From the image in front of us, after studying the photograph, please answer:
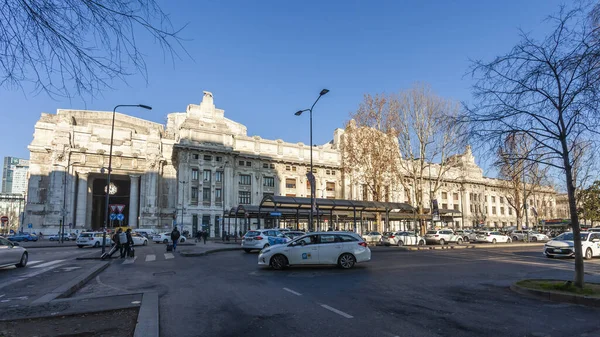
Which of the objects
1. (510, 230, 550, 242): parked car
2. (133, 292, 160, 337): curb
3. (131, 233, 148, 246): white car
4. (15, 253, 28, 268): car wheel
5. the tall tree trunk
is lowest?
(510, 230, 550, 242): parked car

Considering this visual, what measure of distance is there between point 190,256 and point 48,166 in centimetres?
5871

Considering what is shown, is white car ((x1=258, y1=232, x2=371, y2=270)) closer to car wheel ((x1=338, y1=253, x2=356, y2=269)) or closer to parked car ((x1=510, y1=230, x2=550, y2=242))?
car wheel ((x1=338, y1=253, x2=356, y2=269))

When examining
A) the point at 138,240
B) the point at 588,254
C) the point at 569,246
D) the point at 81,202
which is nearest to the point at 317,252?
the point at 569,246

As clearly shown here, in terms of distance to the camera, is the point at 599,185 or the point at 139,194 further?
the point at 139,194

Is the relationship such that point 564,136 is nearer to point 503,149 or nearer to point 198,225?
point 503,149

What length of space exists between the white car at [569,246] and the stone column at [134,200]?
66204 mm

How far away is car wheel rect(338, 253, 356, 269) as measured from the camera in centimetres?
1443

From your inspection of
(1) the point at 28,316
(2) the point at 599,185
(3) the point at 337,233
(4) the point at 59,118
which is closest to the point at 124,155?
(4) the point at 59,118

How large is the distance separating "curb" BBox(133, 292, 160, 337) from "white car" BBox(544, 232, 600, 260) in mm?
22175

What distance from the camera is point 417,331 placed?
18.4 feet

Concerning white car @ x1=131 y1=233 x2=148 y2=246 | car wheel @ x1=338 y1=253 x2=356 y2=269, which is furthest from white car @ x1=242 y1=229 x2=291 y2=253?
white car @ x1=131 y1=233 x2=148 y2=246

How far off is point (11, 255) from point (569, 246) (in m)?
27.7

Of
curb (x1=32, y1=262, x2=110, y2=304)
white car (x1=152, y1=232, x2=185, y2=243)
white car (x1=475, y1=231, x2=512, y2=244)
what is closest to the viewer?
curb (x1=32, y1=262, x2=110, y2=304)

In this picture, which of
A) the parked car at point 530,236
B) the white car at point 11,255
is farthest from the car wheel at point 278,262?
the parked car at point 530,236
